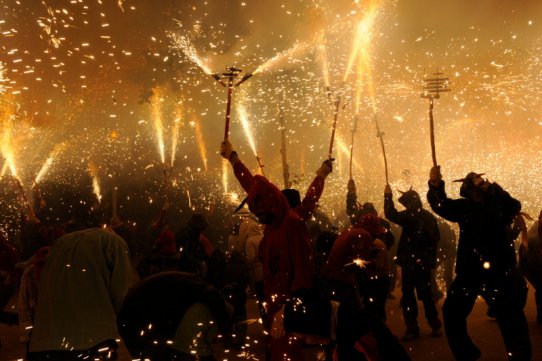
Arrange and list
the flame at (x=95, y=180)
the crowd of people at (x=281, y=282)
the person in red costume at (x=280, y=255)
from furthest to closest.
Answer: the flame at (x=95, y=180) < the person in red costume at (x=280, y=255) < the crowd of people at (x=281, y=282)

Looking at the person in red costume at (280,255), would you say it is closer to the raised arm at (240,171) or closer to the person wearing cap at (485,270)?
the raised arm at (240,171)

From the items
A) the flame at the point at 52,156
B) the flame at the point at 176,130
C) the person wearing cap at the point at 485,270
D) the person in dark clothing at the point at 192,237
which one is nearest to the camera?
the person wearing cap at the point at 485,270

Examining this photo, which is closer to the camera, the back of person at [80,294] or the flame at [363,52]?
the back of person at [80,294]

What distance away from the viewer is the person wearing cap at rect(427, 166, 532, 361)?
14.1 ft

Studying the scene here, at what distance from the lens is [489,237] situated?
4391 millimetres

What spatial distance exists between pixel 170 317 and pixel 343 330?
2.85 ft

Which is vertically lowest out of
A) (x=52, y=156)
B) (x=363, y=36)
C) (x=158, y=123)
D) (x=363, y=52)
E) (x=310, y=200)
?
(x=310, y=200)

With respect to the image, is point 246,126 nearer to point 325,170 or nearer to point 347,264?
point 325,170

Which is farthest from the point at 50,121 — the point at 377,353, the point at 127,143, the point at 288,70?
the point at 377,353

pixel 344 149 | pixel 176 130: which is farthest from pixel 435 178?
pixel 344 149

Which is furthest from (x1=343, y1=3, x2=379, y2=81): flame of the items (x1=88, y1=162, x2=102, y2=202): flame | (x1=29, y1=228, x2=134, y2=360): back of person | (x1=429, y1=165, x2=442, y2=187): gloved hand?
(x1=29, y1=228, x2=134, y2=360): back of person

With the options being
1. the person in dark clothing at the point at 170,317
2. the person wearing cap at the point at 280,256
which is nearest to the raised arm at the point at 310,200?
the person wearing cap at the point at 280,256

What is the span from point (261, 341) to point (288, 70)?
10674mm

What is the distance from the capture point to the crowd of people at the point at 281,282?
2.92 m
